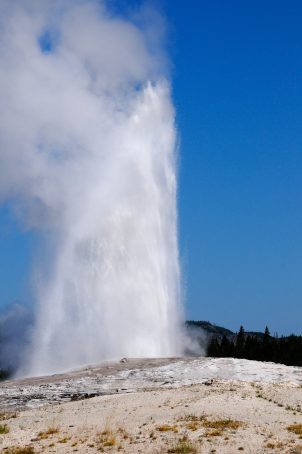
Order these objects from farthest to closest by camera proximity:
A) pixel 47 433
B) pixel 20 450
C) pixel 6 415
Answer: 1. pixel 6 415
2. pixel 47 433
3. pixel 20 450

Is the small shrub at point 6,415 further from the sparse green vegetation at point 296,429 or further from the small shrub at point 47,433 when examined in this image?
the sparse green vegetation at point 296,429

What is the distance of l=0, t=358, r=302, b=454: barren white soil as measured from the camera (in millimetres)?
25156

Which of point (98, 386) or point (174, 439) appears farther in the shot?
point (98, 386)

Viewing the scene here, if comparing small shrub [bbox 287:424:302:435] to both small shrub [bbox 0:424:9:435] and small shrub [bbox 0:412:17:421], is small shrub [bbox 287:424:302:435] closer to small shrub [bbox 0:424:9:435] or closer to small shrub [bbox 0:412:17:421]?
small shrub [bbox 0:424:9:435]

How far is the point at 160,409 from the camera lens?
3166 cm

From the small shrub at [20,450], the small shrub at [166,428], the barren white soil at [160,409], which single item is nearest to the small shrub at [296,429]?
the barren white soil at [160,409]

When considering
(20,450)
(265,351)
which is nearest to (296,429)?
(20,450)

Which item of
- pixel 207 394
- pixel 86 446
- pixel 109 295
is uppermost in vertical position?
pixel 109 295

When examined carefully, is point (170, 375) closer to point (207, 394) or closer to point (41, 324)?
point (207, 394)

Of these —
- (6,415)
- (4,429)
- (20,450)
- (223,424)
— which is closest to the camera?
(20,450)

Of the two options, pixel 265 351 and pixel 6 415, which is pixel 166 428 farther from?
pixel 265 351

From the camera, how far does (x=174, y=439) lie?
82.9 feet

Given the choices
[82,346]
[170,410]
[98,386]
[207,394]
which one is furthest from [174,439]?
[82,346]

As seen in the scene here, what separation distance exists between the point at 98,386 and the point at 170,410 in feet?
39.4
